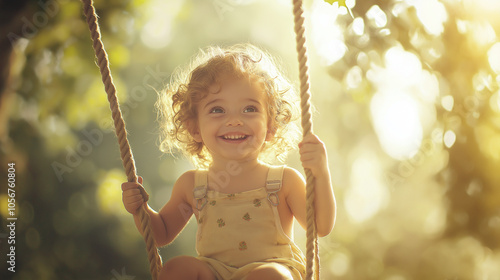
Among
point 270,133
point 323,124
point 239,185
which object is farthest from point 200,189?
point 323,124

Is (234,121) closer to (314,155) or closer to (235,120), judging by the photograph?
(235,120)

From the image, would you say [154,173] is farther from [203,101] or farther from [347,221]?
[203,101]

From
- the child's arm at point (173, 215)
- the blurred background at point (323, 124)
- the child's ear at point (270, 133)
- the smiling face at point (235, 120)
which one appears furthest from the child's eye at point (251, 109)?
the blurred background at point (323, 124)

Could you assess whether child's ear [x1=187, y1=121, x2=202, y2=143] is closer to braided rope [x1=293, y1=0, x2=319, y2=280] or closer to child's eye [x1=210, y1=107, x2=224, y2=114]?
child's eye [x1=210, y1=107, x2=224, y2=114]

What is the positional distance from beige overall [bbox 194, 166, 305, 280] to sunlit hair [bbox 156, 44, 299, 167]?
20cm

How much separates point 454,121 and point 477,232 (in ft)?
1.67

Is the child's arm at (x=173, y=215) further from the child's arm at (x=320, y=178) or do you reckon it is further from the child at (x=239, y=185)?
the child's arm at (x=320, y=178)

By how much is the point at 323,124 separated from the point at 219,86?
93.5 inches

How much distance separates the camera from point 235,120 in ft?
4.08

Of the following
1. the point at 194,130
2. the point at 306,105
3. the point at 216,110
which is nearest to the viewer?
the point at 306,105

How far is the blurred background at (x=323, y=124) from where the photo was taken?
2.29 meters

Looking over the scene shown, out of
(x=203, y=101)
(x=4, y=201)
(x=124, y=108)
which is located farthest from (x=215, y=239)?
(x=124, y=108)

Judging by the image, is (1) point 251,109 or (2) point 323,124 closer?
(1) point 251,109

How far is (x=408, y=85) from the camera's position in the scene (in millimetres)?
2609
